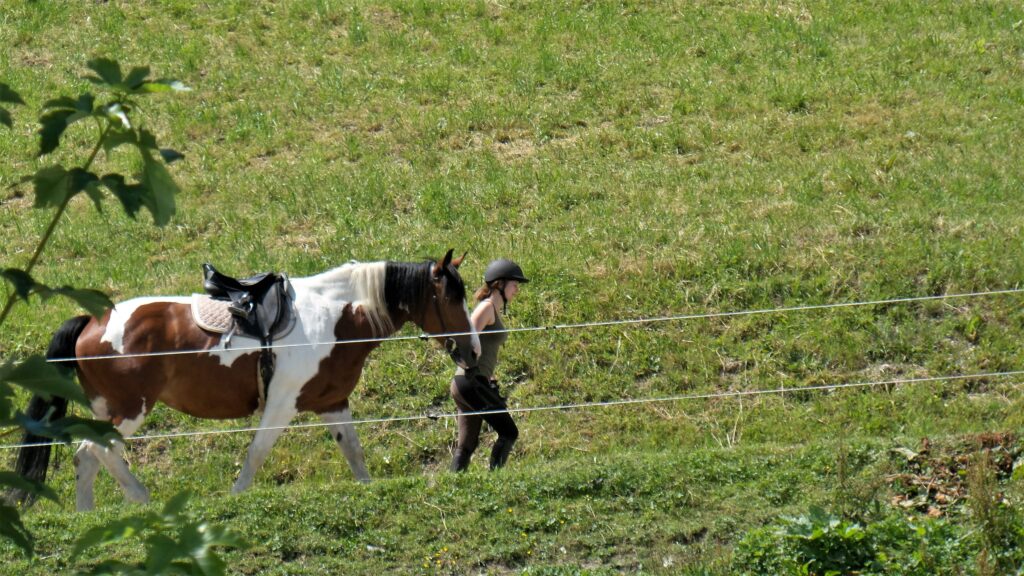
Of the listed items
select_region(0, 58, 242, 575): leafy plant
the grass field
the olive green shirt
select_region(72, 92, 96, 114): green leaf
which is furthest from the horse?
select_region(72, 92, 96, 114): green leaf

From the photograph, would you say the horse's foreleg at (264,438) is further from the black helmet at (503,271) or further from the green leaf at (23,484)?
the green leaf at (23,484)

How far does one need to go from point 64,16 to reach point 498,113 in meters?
6.92

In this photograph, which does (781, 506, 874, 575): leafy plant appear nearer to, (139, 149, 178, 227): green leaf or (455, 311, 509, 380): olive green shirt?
(455, 311, 509, 380): olive green shirt

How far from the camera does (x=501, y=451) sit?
874 centimetres

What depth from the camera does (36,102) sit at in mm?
15484

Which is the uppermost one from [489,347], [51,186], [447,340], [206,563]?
[51,186]

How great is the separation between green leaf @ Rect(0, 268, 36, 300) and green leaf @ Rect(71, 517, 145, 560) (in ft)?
1.52

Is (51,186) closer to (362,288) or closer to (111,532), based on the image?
(111,532)

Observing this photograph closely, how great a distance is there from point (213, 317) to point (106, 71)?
6.12 meters

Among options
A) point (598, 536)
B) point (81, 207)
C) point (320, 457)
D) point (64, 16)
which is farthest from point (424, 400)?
point (64, 16)

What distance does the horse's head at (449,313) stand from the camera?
26.9 feet

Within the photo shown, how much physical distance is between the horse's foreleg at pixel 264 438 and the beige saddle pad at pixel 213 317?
609 millimetres

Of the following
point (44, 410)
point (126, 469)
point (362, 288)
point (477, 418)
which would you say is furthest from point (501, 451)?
point (44, 410)

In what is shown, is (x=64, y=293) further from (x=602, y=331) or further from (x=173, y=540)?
(x=602, y=331)
